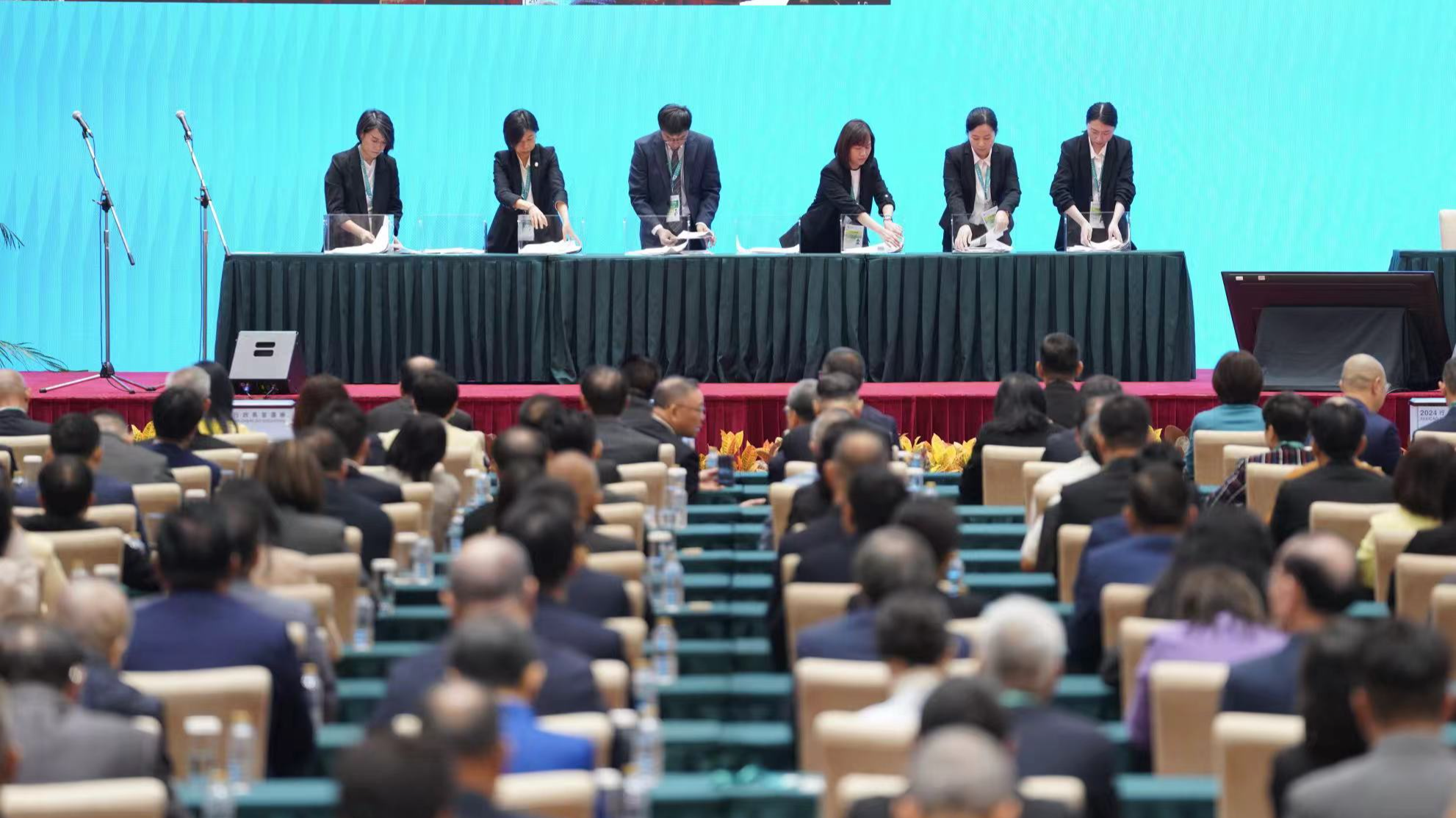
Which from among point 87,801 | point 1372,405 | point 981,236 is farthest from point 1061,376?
point 87,801

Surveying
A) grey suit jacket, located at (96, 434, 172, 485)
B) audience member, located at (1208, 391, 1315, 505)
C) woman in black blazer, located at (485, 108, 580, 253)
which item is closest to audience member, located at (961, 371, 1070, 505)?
audience member, located at (1208, 391, 1315, 505)

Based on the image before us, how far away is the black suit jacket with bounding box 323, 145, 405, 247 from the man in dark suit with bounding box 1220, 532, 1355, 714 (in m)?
7.16

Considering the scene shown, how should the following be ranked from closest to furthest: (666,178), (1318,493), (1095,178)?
(1318,493), (666,178), (1095,178)

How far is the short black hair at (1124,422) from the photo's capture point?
568 centimetres

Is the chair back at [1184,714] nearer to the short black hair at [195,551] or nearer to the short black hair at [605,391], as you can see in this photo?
the short black hair at [195,551]

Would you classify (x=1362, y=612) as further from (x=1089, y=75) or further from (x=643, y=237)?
(x=1089, y=75)

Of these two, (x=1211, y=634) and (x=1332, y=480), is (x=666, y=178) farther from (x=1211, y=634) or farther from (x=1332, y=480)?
(x=1211, y=634)

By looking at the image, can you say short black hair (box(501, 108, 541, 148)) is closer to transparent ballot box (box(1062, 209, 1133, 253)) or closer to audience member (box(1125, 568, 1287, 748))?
transparent ballot box (box(1062, 209, 1133, 253))

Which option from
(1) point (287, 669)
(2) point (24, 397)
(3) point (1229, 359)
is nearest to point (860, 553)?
(1) point (287, 669)

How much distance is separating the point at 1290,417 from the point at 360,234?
5.49 metres

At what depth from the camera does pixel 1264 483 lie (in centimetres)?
600

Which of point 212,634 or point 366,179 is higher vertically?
point 366,179

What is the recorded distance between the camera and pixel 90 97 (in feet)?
43.7

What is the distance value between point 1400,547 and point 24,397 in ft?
16.7
